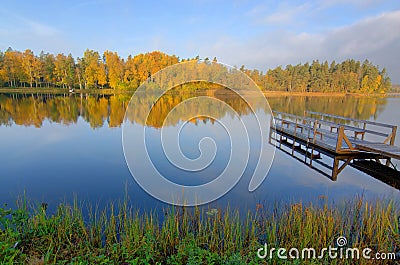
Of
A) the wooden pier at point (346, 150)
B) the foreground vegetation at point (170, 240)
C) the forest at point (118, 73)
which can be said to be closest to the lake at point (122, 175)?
the wooden pier at point (346, 150)

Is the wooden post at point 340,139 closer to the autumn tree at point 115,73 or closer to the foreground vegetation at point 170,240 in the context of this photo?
the foreground vegetation at point 170,240

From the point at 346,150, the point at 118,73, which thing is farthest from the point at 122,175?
the point at 118,73

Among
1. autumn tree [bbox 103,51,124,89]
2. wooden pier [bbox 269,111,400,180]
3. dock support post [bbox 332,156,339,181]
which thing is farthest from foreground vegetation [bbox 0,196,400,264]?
autumn tree [bbox 103,51,124,89]

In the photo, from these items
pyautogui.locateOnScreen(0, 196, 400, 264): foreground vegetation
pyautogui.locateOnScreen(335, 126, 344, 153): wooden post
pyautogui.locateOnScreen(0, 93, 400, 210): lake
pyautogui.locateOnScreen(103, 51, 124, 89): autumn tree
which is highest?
pyautogui.locateOnScreen(103, 51, 124, 89): autumn tree

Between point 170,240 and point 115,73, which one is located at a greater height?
point 115,73

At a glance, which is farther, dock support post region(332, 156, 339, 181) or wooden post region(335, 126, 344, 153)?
wooden post region(335, 126, 344, 153)

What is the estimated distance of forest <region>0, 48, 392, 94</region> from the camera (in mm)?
45094

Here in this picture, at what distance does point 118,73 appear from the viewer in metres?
45.4

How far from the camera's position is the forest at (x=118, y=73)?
4509cm

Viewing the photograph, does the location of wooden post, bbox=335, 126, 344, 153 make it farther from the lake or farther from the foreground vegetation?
the foreground vegetation

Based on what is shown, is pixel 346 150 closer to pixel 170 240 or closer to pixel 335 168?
pixel 335 168

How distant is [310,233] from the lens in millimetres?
3207

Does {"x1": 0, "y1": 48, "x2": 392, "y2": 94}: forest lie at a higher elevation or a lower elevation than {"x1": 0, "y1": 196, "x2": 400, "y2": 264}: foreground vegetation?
higher

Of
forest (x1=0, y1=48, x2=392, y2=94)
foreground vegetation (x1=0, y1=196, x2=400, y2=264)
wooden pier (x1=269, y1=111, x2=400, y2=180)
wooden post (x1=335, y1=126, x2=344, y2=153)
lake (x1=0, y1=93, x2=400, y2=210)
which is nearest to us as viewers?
foreground vegetation (x1=0, y1=196, x2=400, y2=264)
